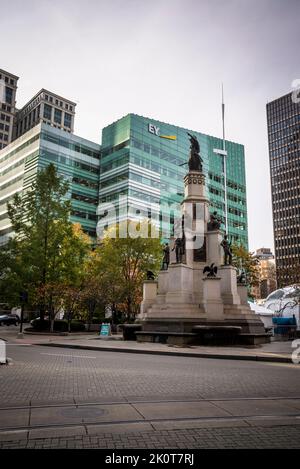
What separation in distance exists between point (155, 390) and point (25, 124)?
470 ft

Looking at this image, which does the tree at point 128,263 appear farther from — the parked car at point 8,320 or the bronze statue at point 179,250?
the parked car at point 8,320

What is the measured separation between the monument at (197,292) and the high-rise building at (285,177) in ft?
378

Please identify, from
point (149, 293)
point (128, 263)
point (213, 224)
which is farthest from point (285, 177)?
point (149, 293)

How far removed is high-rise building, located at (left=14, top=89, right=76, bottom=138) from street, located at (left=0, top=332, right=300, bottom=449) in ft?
435

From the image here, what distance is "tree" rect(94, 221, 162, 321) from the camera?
3772cm

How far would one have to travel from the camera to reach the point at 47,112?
132 meters

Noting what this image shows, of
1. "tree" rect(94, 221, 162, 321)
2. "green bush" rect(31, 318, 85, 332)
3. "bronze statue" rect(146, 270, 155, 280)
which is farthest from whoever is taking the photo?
"tree" rect(94, 221, 162, 321)

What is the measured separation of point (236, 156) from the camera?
113m

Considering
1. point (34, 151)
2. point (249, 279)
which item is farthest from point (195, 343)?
point (34, 151)

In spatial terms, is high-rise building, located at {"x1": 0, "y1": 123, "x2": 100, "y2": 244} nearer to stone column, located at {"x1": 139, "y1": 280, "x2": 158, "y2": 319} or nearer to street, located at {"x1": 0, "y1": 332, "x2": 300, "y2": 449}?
stone column, located at {"x1": 139, "y1": 280, "x2": 158, "y2": 319}

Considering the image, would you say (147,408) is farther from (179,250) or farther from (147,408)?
(179,250)

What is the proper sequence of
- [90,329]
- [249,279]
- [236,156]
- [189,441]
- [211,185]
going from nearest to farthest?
[189,441]
[90,329]
[249,279]
[211,185]
[236,156]

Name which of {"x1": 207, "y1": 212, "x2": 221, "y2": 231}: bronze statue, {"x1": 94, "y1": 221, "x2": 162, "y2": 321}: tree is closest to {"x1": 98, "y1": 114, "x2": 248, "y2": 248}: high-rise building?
{"x1": 94, "y1": 221, "x2": 162, "y2": 321}: tree
